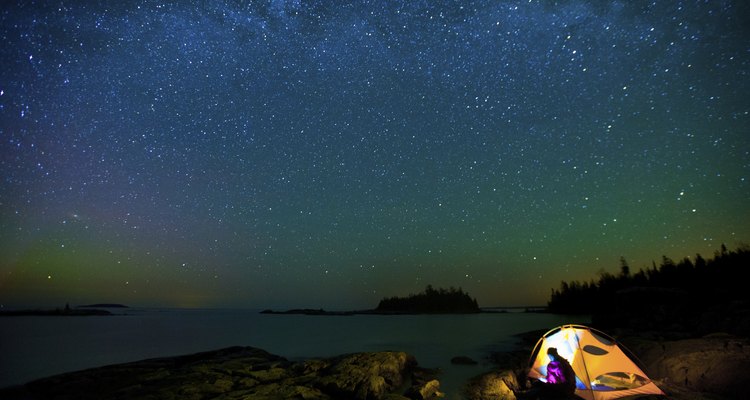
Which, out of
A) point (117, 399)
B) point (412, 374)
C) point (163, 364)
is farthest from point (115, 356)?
point (412, 374)

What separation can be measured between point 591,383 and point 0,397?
25.4m

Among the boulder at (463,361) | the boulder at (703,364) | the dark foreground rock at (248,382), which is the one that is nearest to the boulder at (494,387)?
the dark foreground rock at (248,382)

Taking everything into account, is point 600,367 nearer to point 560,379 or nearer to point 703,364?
point 560,379

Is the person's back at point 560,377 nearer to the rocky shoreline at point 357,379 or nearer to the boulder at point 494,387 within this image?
the rocky shoreline at point 357,379

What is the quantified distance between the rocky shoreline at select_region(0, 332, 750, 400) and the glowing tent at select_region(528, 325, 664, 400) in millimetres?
958

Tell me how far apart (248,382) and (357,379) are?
190 inches

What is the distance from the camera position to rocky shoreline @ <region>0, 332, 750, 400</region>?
1175 centimetres

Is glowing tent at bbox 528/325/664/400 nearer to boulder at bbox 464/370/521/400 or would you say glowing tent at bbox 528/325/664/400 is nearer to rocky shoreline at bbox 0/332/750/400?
rocky shoreline at bbox 0/332/750/400

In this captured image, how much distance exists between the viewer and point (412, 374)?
18.6 meters

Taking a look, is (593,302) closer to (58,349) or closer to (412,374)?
(412,374)

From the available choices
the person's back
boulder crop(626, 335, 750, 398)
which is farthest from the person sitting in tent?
boulder crop(626, 335, 750, 398)

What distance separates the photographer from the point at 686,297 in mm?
35781

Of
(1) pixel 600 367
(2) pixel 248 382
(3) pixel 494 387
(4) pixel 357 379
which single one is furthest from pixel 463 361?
(2) pixel 248 382

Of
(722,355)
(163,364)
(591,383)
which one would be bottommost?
(163,364)
